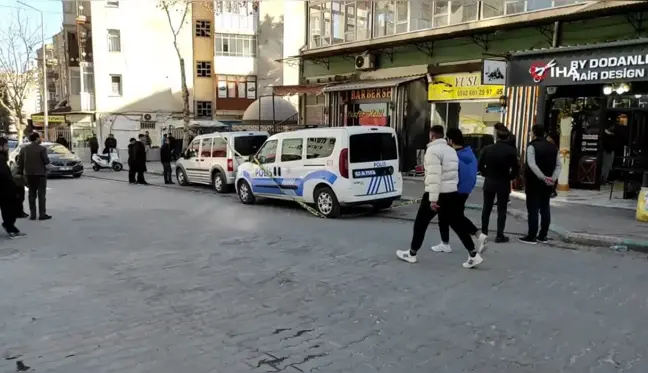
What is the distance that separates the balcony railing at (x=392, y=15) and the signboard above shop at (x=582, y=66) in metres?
1.95

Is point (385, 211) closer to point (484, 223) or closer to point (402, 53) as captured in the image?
point (484, 223)

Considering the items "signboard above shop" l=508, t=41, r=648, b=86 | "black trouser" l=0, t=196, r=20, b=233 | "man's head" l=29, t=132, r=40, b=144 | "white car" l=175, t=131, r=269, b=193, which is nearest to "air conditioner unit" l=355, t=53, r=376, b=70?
"white car" l=175, t=131, r=269, b=193

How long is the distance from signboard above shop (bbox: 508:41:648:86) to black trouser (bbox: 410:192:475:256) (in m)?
7.43

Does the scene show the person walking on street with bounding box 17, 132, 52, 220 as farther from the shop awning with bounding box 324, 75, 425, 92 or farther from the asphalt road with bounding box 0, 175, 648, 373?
the shop awning with bounding box 324, 75, 425, 92

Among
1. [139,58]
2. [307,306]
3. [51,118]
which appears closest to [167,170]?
[307,306]

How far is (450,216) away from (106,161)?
22568 mm

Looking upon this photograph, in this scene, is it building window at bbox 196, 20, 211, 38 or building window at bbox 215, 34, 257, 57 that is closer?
building window at bbox 215, 34, 257, 57

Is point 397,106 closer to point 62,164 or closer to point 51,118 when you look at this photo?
point 62,164

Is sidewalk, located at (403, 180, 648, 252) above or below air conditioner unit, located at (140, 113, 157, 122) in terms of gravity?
below

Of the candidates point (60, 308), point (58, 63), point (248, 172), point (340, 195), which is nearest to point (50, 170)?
point (248, 172)

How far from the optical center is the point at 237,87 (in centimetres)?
4162

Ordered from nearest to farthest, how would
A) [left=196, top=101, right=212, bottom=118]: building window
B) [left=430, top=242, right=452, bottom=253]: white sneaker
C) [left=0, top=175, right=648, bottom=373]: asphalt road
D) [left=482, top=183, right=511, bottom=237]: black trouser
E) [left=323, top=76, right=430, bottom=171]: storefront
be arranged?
1. [left=0, top=175, right=648, bottom=373]: asphalt road
2. [left=430, top=242, right=452, bottom=253]: white sneaker
3. [left=482, top=183, right=511, bottom=237]: black trouser
4. [left=323, top=76, right=430, bottom=171]: storefront
5. [left=196, top=101, right=212, bottom=118]: building window

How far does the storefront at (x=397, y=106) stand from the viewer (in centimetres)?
1823

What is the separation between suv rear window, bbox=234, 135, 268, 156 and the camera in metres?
15.5
